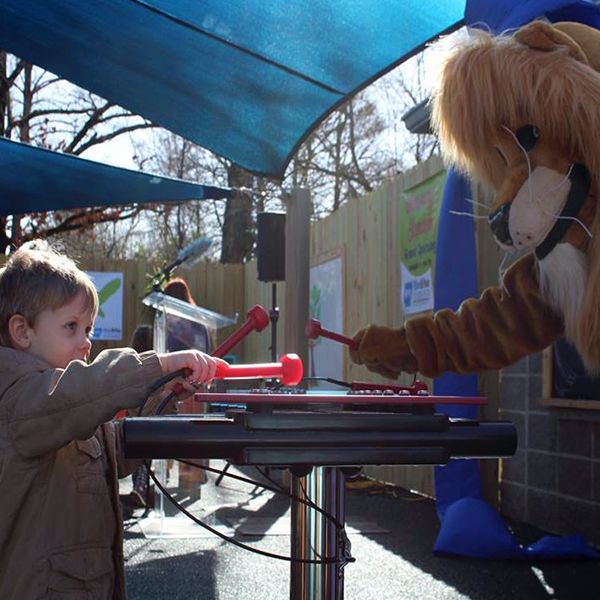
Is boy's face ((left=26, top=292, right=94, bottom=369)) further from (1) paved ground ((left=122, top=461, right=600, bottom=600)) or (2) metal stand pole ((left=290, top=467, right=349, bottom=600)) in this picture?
(1) paved ground ((left=122, top=461, right=600, bottom=600))

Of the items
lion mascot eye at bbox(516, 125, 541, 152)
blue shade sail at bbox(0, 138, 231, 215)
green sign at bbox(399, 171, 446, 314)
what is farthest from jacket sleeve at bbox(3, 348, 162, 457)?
green sign at bbox(399, 171, 446, 314)

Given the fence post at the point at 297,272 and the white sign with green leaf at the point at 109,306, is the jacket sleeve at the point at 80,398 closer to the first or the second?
the fence post at the point at 297,272

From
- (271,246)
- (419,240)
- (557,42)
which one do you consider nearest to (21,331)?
(557,42)

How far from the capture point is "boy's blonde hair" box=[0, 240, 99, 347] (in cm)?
159

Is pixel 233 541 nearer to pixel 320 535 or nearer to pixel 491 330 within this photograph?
pixel 320 535

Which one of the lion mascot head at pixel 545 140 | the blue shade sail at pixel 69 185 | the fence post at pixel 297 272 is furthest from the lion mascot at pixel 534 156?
the fence post at pixel 297 272

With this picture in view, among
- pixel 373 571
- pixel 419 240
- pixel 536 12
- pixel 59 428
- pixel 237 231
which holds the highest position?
pixel 237 231

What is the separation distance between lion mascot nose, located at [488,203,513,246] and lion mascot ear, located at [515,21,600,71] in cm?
42

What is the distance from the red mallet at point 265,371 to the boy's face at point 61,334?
428 mm

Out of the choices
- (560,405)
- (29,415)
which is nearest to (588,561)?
(560,405)

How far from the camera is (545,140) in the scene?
2.02 m

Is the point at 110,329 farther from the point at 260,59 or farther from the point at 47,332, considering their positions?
the point at 47,332

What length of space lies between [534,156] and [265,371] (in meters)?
1.06

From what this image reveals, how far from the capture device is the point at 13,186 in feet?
14.0
